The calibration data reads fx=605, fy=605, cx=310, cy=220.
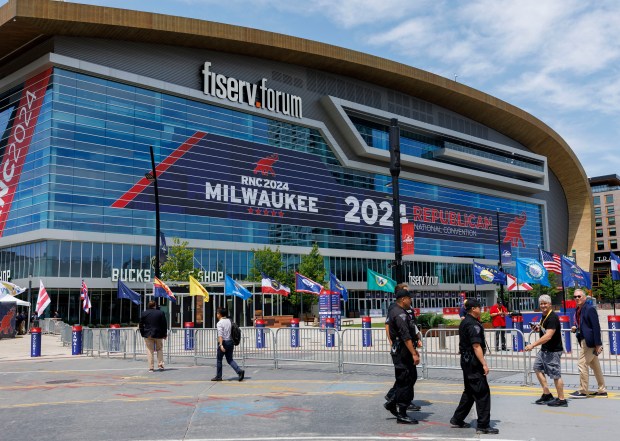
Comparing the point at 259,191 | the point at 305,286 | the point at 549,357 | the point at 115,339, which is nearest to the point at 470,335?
the point at 549,357

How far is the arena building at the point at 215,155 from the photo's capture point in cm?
Answer: 4553

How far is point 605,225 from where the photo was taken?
130750 millimetres

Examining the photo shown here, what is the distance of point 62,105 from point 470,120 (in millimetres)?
57897

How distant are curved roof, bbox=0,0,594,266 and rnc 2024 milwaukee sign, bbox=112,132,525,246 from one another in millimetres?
9178

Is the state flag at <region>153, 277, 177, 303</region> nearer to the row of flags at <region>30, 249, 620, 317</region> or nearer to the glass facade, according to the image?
the row of flags at <region>30, 249, 620, 317</region>

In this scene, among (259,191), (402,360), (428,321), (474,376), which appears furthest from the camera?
(259,191)

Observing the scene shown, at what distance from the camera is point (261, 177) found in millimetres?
58250

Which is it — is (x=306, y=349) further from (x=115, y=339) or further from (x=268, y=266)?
(x=268, y=266)

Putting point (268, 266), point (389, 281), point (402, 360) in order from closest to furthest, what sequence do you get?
point (402, 360) < point (389, 281) < point (268, 266)

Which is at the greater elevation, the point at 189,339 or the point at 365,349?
the point at 189,339

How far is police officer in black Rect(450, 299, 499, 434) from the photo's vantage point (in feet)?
26.3

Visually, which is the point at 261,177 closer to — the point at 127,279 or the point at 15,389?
the point at 127,279

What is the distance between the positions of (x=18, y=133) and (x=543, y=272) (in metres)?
40.1

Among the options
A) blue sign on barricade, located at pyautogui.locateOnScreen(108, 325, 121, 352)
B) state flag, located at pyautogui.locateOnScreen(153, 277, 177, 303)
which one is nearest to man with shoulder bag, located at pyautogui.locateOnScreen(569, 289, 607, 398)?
blue sign on barricade, located at pyautogui.locateOnScreen(108, 325, 121, 352)
